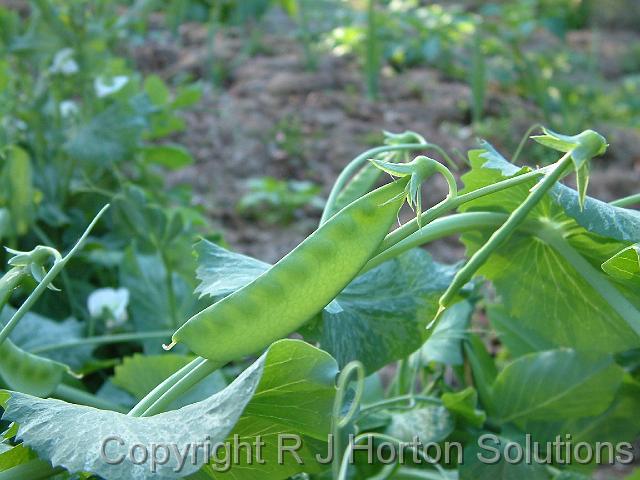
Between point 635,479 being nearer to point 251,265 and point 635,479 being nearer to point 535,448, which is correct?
point 535,448

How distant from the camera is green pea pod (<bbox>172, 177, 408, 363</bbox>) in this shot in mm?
560

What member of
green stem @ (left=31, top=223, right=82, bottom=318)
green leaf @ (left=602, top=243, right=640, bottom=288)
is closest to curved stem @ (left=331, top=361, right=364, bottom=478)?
green leaf @ (left=602, top=243, right=640, bottom=288)

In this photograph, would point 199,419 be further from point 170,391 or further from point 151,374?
point 151,374

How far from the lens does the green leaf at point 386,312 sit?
68cm

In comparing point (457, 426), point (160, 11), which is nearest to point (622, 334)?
point (457, 426)

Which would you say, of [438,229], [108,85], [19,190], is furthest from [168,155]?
[438,229]

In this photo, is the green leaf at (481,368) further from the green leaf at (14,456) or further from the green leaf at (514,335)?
the green leaf at (14,456)

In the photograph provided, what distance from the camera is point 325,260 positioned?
0.57 m

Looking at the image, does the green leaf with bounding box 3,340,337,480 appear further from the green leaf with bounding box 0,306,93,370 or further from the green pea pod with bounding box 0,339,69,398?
the green leaf with bounding box 0,306,93,370

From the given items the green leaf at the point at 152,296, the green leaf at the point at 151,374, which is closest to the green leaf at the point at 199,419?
the green leaf at the point at 151,374

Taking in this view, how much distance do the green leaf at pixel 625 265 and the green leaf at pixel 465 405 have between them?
8.1 inches

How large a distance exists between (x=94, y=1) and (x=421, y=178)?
1306 millimetres

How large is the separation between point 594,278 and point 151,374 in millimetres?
443

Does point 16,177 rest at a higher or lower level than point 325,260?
lower
